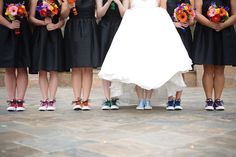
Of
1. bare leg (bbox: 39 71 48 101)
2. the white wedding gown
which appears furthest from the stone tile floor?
the white wedding gown

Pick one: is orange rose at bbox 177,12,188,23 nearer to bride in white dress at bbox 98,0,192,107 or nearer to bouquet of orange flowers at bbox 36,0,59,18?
bride in white dress at bbox 98,0,192,107

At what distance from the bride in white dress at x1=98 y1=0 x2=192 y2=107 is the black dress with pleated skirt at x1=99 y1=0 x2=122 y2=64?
0.24m

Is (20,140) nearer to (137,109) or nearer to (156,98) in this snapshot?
(137,109)

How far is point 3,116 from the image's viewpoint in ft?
17.6

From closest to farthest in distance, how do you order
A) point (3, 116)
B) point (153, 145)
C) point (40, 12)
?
1. point (153, 145)
2. point (3, 116)
3. point (40, 12)

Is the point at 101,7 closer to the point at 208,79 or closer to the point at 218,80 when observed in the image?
the point at 208,79

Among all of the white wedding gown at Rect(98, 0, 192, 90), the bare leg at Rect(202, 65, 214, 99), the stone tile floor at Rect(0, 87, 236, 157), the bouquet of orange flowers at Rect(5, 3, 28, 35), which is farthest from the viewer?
the bare leg at Rect(202, 65, 214, 99)

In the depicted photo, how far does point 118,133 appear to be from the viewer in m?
4.11

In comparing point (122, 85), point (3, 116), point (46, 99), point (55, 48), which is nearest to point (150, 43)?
point (122, 85)

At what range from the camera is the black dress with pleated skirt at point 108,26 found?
6047mm

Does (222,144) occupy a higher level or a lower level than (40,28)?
lower

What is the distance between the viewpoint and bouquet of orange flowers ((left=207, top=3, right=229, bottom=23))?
224 inches

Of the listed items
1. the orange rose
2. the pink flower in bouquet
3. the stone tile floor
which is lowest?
the stone tile floor

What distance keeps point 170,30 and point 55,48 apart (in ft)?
5.86
